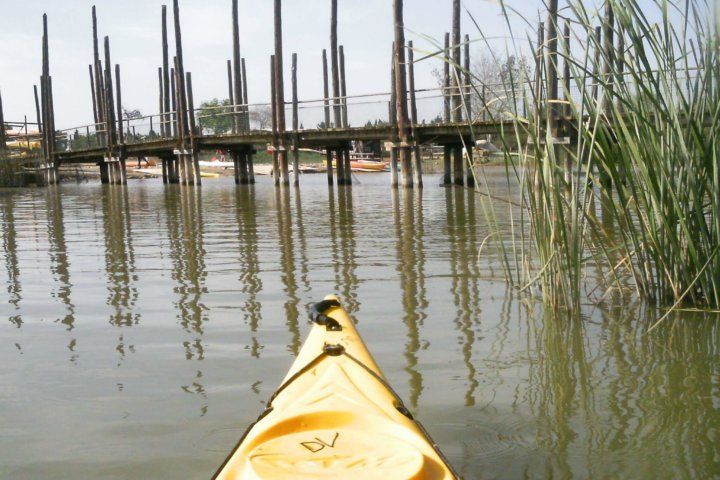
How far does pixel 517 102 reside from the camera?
17.6 feet

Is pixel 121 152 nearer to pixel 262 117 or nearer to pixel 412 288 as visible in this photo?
pixel 262 117

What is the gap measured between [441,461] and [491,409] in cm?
147

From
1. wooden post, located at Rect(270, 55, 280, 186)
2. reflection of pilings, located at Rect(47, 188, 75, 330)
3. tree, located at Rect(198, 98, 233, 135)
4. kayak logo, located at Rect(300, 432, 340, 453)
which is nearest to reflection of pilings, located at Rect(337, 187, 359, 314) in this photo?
reflection of pilings, located at Rect(47, 188, 75, 330)

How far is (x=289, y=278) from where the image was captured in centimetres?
762

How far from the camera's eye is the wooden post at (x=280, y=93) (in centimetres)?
2656

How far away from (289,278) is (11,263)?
3.32m

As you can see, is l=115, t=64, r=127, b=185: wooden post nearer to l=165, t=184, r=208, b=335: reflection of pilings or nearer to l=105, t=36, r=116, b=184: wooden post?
l=105, t=36, r=116, b=184: wooden post

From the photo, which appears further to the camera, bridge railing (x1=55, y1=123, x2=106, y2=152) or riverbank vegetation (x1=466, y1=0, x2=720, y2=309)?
bridge railing (x1=55, y1=123, x2=106, y2=152)

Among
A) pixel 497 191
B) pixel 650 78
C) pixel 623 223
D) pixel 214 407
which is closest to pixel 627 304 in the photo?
pixel 623 223

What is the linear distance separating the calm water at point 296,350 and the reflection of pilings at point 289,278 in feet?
0.12

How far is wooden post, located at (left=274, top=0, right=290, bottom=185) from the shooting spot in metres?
26.6

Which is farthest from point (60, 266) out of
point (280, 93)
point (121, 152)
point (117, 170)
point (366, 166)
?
point (366, 166)

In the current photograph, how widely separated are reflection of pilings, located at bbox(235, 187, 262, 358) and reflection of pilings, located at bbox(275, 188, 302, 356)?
21cm

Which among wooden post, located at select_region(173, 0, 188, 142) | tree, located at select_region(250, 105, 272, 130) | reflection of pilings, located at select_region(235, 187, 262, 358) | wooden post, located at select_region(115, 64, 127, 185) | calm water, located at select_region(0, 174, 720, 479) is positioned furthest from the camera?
wooden post, located at select_region(115, 64, 127, 185)
